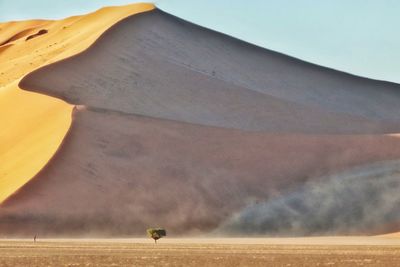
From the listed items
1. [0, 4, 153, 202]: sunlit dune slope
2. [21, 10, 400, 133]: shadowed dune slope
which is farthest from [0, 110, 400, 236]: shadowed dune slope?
[21, 10, 400, 133]: shadowed dune slope

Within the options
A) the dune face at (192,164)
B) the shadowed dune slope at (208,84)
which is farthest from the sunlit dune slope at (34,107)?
the shadowed dune slope at (208,84)

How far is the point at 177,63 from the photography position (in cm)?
9812

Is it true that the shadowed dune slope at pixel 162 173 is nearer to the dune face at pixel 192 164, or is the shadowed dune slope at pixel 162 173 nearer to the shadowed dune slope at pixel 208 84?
the dune face at pixel 192 164

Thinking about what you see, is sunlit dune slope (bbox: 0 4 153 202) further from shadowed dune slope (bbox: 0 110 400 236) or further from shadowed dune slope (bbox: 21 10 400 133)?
shadowed dune slope (bbox: 21 10 400 133)

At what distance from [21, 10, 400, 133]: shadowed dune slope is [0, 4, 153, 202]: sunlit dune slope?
2.37 metres

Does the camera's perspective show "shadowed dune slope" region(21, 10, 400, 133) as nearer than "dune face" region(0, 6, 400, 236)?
No

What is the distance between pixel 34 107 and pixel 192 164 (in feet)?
49.2

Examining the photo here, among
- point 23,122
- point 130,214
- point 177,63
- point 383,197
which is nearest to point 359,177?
point 383,197

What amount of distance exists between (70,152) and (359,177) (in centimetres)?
1793

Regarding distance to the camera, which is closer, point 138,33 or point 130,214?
→ point 130,214

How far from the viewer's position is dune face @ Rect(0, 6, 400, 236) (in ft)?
220

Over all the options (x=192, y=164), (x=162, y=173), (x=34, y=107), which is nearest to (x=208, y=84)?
(x=34, y=107)

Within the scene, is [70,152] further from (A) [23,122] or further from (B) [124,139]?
(A) [23,122]

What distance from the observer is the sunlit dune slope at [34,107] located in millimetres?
71562
